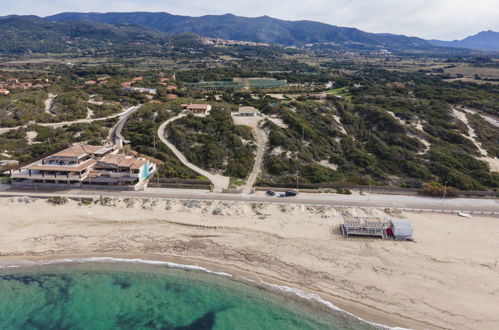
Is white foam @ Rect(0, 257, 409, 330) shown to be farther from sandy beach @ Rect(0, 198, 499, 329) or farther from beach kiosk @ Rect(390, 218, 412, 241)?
beach kiosk @ Rect(390, 218, 412, 241)

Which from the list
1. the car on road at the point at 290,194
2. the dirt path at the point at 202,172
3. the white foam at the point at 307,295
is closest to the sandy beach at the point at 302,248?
the white foam at the point at 307,295

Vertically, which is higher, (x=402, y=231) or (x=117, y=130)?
(x=117, y=130)

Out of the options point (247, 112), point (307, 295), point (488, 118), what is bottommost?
point (307, 295)

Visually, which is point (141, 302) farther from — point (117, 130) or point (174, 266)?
point (117, 130)

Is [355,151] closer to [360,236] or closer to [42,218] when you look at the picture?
[360,236]

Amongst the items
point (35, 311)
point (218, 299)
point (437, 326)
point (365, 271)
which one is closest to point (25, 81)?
point (35, 311)

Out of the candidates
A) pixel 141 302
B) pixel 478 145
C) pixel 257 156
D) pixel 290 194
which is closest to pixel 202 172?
pixel 257 156

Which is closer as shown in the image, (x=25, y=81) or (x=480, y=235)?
(x=480, y=235)
